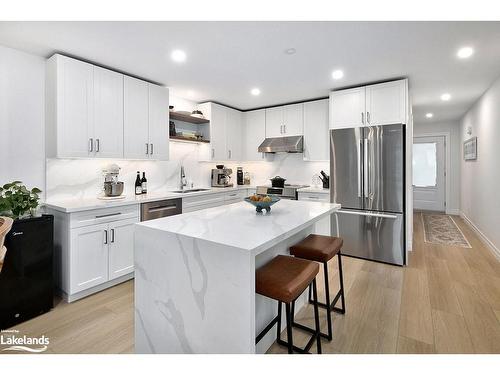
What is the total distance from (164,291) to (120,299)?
1354 millimetres

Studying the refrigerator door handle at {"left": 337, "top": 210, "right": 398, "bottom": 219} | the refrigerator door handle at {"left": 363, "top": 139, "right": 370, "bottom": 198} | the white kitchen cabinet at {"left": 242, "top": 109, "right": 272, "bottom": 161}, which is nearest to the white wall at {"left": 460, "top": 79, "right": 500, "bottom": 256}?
the refrigerator door handle at {"left": 337, "top": 210, "right": 398, "bottom": 219}

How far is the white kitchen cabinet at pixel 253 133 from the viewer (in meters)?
4.95

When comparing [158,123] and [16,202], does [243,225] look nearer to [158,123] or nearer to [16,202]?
[16,202]

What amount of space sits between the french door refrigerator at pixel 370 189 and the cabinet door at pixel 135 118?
8.45 feet

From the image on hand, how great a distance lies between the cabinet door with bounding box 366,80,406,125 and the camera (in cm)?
331

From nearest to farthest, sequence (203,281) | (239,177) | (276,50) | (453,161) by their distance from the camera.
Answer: (203,281) < (276,50) < (239,177) < (453,161)

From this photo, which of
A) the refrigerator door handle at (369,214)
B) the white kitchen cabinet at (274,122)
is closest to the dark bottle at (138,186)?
the white kitchen cabinet at (274,122)

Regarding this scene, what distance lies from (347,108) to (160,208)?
9.40ft

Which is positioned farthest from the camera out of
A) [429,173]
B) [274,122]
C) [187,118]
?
[429,173]

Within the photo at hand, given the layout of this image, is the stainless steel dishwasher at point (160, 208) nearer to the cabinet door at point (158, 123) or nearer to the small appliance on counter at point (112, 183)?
the small appliance on counter at point (112, 183)

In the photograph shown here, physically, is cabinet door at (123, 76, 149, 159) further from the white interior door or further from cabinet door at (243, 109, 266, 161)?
the white interior door

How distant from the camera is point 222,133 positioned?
15.3ft

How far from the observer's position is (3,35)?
2.32 metres

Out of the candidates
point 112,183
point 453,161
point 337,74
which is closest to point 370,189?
point 337,74
